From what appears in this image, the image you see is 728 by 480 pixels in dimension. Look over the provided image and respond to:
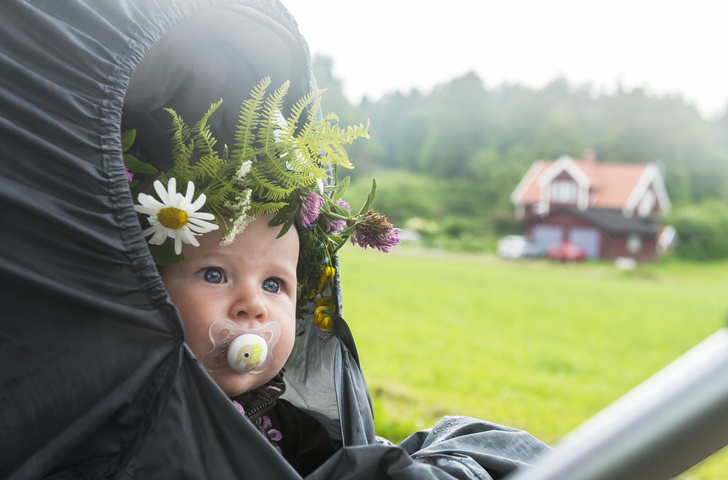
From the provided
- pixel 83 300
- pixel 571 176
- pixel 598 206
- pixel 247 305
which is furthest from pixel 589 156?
pixel 83 300

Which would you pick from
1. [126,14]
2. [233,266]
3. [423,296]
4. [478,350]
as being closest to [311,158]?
[233,266]

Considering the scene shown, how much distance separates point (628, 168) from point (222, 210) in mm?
15437

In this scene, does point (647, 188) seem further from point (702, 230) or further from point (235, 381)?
point (235, 381)

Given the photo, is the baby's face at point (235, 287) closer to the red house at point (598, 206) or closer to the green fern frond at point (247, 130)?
the green fern frond at point (247, 130)

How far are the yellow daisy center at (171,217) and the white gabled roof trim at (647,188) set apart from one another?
579 inches

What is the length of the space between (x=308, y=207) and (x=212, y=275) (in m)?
0.17

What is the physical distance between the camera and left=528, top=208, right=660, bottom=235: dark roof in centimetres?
1491

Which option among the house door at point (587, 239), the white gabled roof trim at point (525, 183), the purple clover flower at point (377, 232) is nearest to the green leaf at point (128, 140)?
the purple clover flower at point (377, 232)

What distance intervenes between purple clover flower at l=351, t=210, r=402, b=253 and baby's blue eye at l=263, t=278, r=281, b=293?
0.15 metres

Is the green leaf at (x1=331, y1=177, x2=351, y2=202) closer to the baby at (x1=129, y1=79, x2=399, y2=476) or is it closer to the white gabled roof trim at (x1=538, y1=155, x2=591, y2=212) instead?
the baby at (x1=129, y1=79, x2=399, y2=476)

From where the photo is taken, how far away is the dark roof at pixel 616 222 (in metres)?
14.9

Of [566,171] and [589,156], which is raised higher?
[589,156]

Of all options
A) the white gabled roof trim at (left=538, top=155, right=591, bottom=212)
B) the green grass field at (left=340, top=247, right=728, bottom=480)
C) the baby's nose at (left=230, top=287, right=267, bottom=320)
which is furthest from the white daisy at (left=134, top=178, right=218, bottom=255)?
the white gabled roof trim at (left=538, top=155, right=591, bottom=212)

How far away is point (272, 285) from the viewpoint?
1013 mm
